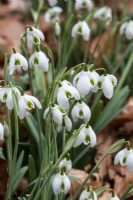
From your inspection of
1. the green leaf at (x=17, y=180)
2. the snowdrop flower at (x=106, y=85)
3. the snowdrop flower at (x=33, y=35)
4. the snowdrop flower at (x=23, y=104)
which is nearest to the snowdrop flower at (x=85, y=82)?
the snowdrop flower at (x=106, y=85)

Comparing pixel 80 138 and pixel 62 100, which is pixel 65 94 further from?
pixel 80 138

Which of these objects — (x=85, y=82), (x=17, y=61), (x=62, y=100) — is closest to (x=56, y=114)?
(x=62, y=100)

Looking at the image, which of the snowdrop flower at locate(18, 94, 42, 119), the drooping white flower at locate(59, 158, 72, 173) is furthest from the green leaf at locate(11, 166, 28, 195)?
the snowdrop flower at locate(18, 94, 42, 119)

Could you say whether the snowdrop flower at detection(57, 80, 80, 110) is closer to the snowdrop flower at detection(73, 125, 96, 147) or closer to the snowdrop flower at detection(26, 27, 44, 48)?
the snowdrop flower at detection(73, 125, 96, 147)

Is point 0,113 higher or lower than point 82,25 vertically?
→ lower

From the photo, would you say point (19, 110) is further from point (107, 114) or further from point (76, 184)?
point (107, 114)

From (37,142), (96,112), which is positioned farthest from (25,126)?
(96,112)

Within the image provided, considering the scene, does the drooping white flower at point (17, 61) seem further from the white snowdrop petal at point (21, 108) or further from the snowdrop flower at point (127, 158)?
the snowdrop flower at point (127, 158)
